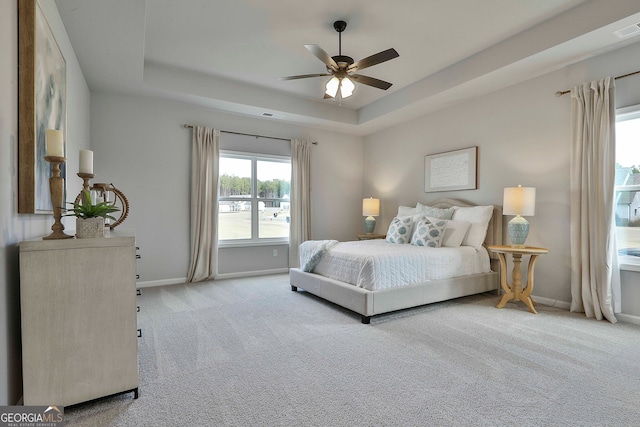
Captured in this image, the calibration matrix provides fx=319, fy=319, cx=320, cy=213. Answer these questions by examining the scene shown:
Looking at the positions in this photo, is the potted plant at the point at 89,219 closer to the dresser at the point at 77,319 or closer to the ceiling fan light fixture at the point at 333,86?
the dresser at the point at 77,319

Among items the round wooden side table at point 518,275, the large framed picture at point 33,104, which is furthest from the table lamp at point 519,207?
the large framed picture at point 33,104

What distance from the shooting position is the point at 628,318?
305 centimetres

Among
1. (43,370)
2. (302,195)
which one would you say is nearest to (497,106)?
(302,195)

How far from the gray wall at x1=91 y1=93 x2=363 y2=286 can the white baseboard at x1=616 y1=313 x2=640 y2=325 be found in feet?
14.4

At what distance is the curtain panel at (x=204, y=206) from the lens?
15.4 feet

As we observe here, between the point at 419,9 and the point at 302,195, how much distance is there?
3.35m

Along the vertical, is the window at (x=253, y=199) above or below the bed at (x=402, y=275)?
above

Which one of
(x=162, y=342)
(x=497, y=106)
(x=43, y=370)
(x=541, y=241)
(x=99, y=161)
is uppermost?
(x=497, y=106)

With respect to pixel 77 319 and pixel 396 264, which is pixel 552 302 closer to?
pixel 396 264

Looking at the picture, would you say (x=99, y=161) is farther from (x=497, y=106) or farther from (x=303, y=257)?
(x=497, y=106)

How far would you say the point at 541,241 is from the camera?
3752 mm

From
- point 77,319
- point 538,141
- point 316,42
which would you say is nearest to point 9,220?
point 77,319

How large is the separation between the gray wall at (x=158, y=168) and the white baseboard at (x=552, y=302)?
12.3ft
